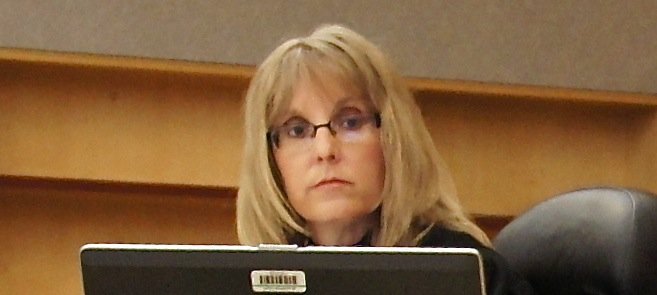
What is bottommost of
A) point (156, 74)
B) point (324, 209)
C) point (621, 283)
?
point (621, 283)

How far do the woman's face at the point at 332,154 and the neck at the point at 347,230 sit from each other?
0.04 feet

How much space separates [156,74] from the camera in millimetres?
2236

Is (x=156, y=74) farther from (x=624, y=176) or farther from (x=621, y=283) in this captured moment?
(x=621, y=283)

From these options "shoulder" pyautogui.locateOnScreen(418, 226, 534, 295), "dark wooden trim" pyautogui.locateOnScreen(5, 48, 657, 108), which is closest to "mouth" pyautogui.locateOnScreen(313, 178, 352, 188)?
"shoulder" pyautogui.locateOnScreen(418, 226, 534, 295)

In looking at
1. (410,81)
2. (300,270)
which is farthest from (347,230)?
(410,81)

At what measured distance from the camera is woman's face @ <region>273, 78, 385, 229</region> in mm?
1302

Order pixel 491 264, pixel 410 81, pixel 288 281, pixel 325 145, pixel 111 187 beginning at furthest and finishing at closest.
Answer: pixel 111 187
pixel 410 81
pixel 325 145
pixel 491 264
pixel 288 281

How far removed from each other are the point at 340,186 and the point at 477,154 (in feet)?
3.71

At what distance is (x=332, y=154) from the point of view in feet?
4.26

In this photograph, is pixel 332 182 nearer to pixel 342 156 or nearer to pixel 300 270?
Answer: pixel 342 156

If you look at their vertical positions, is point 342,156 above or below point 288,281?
above

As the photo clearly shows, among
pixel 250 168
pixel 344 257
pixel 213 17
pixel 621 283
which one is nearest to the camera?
pixel 344 257

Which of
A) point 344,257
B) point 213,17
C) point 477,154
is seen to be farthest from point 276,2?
point 344,257

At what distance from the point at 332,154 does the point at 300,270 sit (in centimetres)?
45
